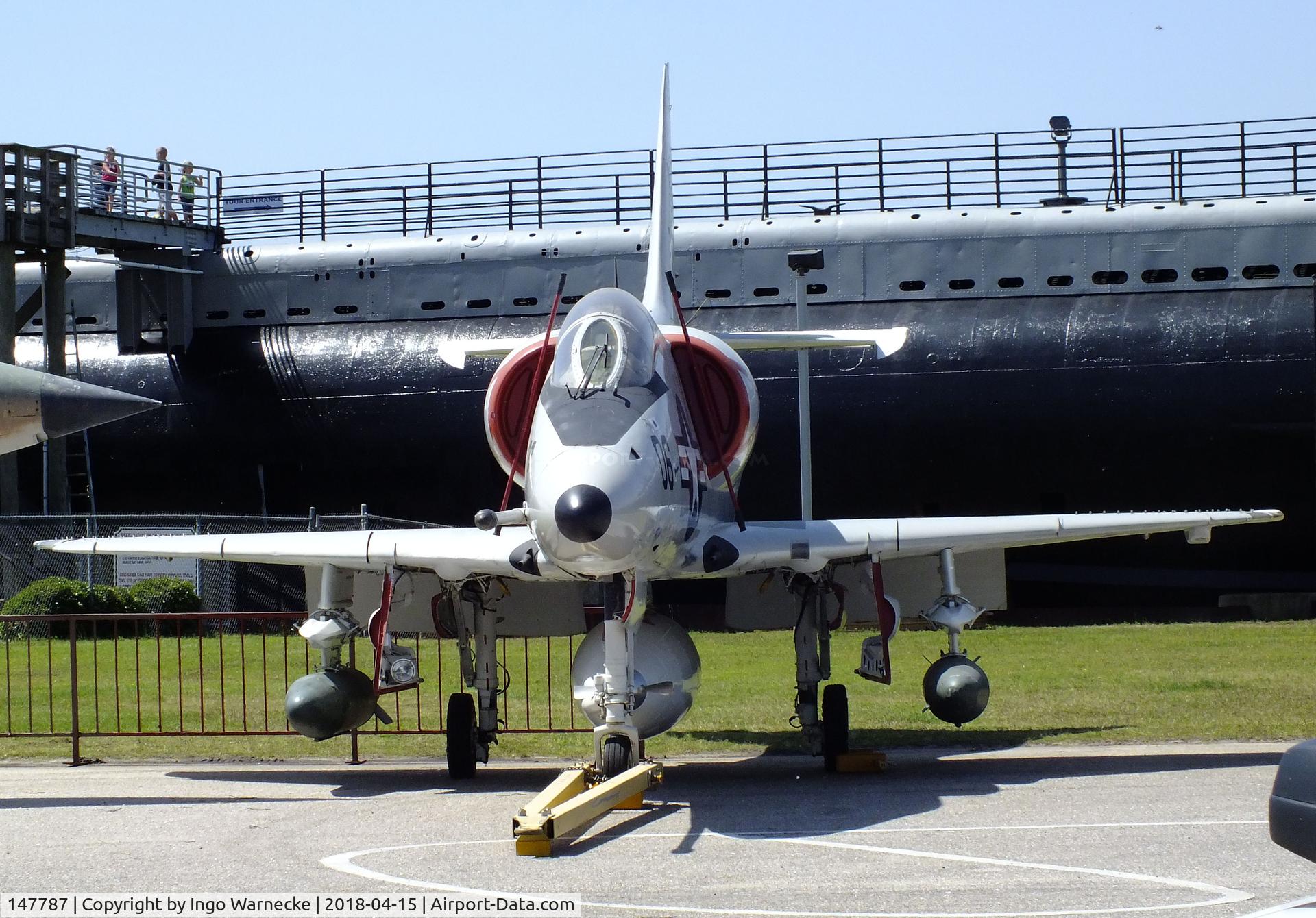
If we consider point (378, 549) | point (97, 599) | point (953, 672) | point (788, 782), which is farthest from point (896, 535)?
point (97, 599)

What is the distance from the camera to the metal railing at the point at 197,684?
13.3 meters

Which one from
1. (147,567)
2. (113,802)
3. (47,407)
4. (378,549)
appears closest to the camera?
(47,407)

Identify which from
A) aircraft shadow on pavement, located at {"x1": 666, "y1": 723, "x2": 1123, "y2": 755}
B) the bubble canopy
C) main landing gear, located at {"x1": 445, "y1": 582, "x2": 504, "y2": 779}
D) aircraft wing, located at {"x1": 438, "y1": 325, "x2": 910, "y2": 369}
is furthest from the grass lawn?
the bubble canopy

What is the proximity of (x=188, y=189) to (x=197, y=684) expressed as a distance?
13364 millimetres

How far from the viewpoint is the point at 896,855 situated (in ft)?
26.9

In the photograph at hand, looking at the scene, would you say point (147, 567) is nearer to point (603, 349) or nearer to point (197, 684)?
point (197, 684)

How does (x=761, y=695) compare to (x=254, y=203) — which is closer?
(x=761, y=695)

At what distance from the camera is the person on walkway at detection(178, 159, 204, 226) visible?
2719 centimetres

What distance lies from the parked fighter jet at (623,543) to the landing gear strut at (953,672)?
0.05 feet

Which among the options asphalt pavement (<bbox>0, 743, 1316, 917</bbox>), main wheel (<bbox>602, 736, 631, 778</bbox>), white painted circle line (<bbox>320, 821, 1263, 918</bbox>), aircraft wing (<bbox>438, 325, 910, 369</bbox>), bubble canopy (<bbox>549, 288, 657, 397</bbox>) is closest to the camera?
white painted circle line (<bbox>320, 821, 1263, 918</bbox>)

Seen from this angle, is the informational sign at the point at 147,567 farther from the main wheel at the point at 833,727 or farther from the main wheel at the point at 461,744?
the main wheel at the point at 833,727

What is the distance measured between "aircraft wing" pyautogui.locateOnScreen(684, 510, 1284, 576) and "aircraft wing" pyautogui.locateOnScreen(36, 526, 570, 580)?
47.2 inches

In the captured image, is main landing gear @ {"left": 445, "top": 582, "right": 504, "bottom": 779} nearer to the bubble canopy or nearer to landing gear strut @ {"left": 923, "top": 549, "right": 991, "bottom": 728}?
the bubble canopy

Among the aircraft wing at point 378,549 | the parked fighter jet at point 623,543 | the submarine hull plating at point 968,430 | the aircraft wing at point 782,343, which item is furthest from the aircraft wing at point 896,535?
the submarine hull plating at point 968,430
